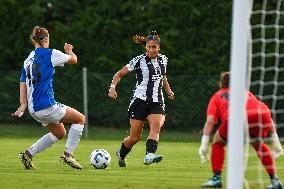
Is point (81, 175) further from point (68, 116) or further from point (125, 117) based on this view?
point (125, 117)

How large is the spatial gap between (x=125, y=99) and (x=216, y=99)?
14.3 metres

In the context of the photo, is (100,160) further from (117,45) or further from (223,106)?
(117,45)

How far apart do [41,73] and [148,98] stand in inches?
74.3

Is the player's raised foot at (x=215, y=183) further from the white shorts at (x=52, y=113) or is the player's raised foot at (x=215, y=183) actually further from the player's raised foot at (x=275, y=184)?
the white shorts at (x=52, y=113)

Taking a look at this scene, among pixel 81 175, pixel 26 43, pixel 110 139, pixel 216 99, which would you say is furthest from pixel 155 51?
pixel 26 43

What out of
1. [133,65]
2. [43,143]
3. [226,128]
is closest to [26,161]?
[43,143]

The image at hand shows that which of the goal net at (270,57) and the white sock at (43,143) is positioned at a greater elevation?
the goal net at (270,57)

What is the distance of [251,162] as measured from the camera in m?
13.9

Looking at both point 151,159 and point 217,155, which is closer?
point 217,155

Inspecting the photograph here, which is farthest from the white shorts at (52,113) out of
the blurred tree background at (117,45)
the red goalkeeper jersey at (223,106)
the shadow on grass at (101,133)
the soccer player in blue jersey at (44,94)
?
the blurred tree background at (117,45)

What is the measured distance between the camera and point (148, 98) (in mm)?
13398

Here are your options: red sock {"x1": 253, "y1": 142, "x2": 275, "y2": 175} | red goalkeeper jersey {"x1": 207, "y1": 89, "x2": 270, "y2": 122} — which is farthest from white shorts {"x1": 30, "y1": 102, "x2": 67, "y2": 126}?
red sock {"x1": 253, "y1": 142, "x2": 275, "y2": 175}

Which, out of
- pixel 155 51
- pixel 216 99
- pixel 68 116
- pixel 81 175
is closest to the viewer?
pixel 216 99

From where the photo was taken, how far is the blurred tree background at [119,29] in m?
23.7
